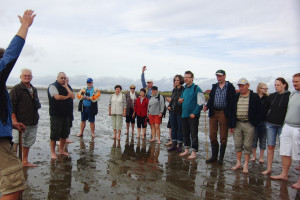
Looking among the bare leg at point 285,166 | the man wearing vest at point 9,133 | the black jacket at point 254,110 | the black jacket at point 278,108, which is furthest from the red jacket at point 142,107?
the man wearing vest at point 9,133

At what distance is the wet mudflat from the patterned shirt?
1.63 metres

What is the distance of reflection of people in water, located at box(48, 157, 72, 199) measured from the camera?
4257 mm

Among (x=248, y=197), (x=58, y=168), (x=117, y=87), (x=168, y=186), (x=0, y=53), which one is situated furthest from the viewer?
(x=117, y=87)

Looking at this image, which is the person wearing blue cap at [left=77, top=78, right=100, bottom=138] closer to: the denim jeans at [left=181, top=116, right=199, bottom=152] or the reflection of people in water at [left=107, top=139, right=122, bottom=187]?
the reflection of people in water at [left=107, top=139, right=122, bottom=187]

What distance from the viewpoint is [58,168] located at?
5.61m

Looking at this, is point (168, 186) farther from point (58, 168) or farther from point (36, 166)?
point (36, 166)

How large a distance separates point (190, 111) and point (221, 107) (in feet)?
3.37

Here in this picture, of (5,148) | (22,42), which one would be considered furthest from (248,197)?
(22,42)

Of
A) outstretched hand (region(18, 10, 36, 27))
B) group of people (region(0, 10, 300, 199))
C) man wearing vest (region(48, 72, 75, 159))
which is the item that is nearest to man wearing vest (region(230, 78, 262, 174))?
group of people (region(0, 10, 300, 199))

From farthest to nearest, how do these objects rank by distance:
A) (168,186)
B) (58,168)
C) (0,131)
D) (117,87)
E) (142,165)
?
(117,87)
(142,165)
(58,168)
(168,186)
(0,131)

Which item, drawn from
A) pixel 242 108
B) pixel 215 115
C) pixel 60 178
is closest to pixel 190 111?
pixel 215 115

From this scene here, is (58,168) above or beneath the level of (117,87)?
beneath

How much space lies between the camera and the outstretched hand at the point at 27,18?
2.95m

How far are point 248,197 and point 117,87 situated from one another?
21.2ft
